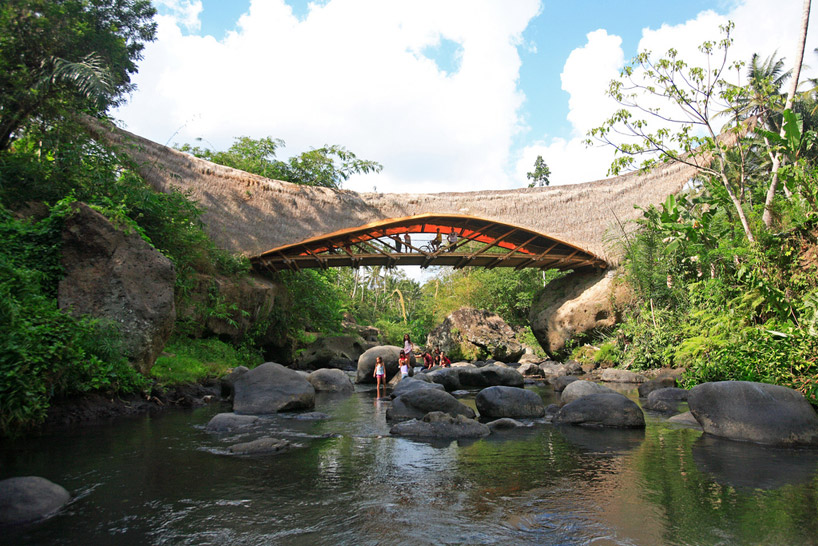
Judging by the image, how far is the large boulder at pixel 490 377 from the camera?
14.2 metres

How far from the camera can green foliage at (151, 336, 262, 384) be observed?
10883 mm

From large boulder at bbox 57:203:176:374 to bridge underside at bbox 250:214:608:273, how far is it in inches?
295

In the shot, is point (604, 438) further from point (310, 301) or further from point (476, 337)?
point (476, 337)

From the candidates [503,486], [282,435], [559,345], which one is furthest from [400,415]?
[559,345]

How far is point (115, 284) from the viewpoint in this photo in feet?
29.0


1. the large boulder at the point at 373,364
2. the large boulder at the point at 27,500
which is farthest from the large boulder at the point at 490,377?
the large boulder at the point at 27,500

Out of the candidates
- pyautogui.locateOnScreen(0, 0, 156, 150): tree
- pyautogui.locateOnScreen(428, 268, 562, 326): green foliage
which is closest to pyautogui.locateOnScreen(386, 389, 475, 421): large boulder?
pyautogui.locateOnScreen(0, 0, 156, 150): tree

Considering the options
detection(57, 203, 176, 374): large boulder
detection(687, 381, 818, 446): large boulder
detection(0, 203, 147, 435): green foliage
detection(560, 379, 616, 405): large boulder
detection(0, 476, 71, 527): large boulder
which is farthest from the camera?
detection(560, 379, 616, 405): large boulder

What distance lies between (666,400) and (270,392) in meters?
7.67

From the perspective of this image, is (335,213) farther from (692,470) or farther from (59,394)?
(692,470)

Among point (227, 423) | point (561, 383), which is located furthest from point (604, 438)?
point (561, 383)

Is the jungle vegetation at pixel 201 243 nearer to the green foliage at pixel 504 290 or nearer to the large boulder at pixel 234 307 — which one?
the large boulder at pixel 234 307

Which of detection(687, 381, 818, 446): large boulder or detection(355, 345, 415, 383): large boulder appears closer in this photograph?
detection(687, 381, 818, 446): large boulder

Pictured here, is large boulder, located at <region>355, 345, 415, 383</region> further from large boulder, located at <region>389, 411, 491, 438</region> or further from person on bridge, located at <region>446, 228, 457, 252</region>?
large boulder, located at <region>389, 411, 491, 438</region>
